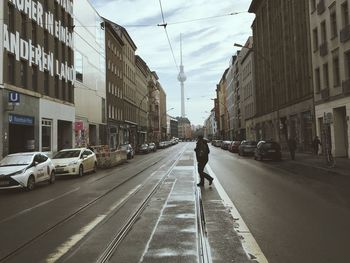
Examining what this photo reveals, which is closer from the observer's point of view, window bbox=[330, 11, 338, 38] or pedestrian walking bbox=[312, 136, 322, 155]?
window bbox=[330, 11, 338, 38]

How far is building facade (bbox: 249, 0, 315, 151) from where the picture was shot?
41.3m

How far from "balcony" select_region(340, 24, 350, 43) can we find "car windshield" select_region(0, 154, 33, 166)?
20828mm

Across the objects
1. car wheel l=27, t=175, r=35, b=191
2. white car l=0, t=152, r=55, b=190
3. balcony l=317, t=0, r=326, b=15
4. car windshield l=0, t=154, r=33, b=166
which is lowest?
car wheel l=27, t=175, r=35, b=191

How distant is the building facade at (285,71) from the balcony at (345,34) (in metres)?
8.77

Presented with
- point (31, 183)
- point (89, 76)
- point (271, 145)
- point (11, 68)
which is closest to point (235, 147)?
point (89, 76)

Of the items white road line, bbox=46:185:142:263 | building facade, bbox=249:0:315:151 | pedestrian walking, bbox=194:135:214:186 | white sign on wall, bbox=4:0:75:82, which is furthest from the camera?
building facade, bbox=249:0:315:151

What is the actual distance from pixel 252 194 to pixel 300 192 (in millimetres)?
1502

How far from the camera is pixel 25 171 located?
17328 mm

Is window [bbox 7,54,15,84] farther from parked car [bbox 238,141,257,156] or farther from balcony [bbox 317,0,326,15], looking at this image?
parked car [bbox 238,141,257,156]

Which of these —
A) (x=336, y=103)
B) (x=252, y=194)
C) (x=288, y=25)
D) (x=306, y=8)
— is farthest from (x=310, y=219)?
(x=288, y=25)

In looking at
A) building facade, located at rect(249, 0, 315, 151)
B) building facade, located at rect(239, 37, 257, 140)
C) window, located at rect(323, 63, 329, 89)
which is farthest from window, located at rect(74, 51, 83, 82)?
building facade, located at rect(239, 37, 257, 140)

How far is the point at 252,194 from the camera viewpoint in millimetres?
13742

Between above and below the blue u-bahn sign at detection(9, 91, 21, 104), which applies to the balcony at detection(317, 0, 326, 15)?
above

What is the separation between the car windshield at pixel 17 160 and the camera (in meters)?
18.3
